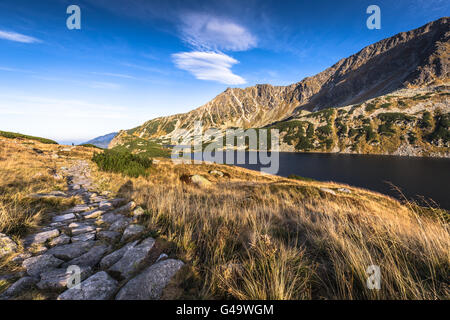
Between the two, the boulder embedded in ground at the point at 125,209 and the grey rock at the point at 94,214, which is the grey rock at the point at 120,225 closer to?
the boulder embedded in ground at the point at 125,209

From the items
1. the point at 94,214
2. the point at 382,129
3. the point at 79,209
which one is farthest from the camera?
the point at 382,129

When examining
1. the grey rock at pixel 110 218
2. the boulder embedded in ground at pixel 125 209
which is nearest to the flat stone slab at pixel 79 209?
the grey rock at pixel 110 218

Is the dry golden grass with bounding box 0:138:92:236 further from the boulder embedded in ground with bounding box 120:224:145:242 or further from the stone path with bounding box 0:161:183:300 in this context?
the boulder embedded in ground with bounding box 120:224:145:242

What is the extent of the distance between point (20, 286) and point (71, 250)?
989 millimetres

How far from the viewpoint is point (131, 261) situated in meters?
2.54

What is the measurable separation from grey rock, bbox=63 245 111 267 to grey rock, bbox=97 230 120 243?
33cm

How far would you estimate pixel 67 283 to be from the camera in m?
2.08

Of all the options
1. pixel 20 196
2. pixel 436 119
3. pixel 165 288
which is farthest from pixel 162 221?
pixel 436 119

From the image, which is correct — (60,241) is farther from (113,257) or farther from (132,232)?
(113,257)

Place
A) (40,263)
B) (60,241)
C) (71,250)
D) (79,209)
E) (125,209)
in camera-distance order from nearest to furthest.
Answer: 1. (40,263)
2. (71,250)
3. (60,241)
4. (125,209)
5. (79,209)

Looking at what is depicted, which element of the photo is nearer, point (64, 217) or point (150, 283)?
point (150, 283)

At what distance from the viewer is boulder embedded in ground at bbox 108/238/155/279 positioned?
2.33m

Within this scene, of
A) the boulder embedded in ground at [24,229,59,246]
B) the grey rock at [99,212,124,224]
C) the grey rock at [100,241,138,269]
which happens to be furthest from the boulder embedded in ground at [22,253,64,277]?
the grey rock at [99,212,124,224]

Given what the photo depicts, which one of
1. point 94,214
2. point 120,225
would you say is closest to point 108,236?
point 120,225
